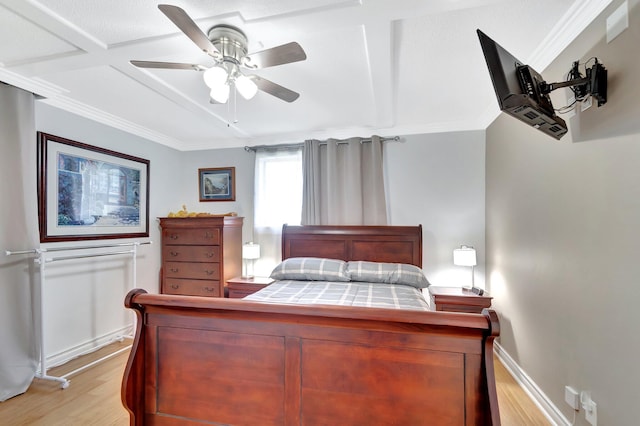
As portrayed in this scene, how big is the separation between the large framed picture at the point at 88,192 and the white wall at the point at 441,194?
10.1 feet

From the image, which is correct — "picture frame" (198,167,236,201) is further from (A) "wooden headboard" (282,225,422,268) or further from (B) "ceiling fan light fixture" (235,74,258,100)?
(B) "ceiling fan light fixture" (235,74,258,100)

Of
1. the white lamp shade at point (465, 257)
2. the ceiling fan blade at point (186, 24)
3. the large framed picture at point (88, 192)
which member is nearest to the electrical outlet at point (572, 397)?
the white lamp shade at point (465, 257)

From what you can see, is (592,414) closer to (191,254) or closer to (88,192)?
(191,254)

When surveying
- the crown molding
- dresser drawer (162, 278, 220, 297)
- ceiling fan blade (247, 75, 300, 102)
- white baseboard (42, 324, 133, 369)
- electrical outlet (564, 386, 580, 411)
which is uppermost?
the crown molding

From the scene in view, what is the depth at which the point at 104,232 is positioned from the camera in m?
3.05

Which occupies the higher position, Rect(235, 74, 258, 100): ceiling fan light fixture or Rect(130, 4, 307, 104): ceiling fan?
Rect(130, 4, 307, 104): ceiling fan

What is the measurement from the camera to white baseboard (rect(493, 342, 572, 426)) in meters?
1.80

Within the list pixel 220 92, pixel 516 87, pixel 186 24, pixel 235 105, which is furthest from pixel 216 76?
pixel 516 87

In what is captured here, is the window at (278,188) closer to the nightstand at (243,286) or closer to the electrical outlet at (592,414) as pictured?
the nightstand at (243,286)

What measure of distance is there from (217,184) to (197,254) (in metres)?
1.10

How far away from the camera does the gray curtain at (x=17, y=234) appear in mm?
2186

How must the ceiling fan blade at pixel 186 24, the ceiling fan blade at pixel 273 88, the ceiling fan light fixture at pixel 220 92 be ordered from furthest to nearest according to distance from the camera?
the ceiling fan blade at pixel 273 88 → the ceiling fan light fixture at pixel 220 92 → the ceiling fan blade at pixel 186 24

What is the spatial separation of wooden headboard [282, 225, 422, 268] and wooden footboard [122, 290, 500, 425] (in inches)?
81.0

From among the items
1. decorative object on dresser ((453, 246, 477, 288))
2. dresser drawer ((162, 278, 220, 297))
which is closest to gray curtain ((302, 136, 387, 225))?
decorative object on dresser ((453, 246, 477, 288))
